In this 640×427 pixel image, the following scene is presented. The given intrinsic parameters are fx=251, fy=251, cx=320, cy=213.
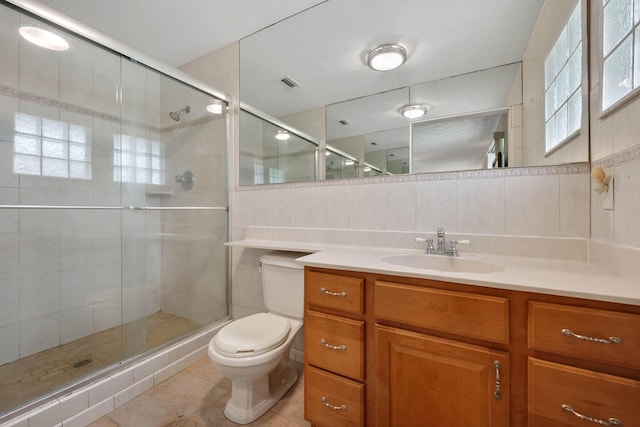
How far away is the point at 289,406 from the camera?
1.38 metres

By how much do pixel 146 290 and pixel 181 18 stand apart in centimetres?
208

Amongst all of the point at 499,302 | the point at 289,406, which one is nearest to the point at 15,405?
the point at 289,406

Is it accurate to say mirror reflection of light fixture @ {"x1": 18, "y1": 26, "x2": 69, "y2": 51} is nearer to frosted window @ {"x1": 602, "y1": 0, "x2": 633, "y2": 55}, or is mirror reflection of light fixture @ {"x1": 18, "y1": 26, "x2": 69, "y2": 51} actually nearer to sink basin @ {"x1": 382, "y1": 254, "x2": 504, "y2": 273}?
sink basin @ {"x1": 382, "y1": 254, "x2": 504, "y2": 273}

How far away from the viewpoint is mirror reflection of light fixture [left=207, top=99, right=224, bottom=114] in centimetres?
213

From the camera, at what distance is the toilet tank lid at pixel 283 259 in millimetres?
1530

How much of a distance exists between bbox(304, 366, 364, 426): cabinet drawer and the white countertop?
490 mm

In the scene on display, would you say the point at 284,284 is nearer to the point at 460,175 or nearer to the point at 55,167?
the point at 460,175

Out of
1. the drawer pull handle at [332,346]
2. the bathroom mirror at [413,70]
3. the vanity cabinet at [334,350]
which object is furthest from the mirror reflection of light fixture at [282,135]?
the drawer pull handle at [332,346]

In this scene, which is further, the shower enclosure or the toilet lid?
the shower enclosure

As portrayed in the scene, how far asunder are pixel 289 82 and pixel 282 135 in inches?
16.0

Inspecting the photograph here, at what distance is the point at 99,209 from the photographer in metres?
1.73

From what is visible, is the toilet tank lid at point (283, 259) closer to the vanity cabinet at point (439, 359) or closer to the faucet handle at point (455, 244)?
the vanity cabinet at point (439, 359)

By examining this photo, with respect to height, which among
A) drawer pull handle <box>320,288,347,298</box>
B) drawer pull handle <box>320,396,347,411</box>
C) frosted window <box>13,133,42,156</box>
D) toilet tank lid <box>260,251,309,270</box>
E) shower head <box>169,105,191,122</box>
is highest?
shower head <box>169,105,191,122</box>

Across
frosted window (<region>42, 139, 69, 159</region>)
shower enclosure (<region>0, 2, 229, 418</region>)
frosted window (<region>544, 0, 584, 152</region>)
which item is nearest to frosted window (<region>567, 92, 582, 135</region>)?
frosted window (<region>544, 0, 584, 152</region>)
